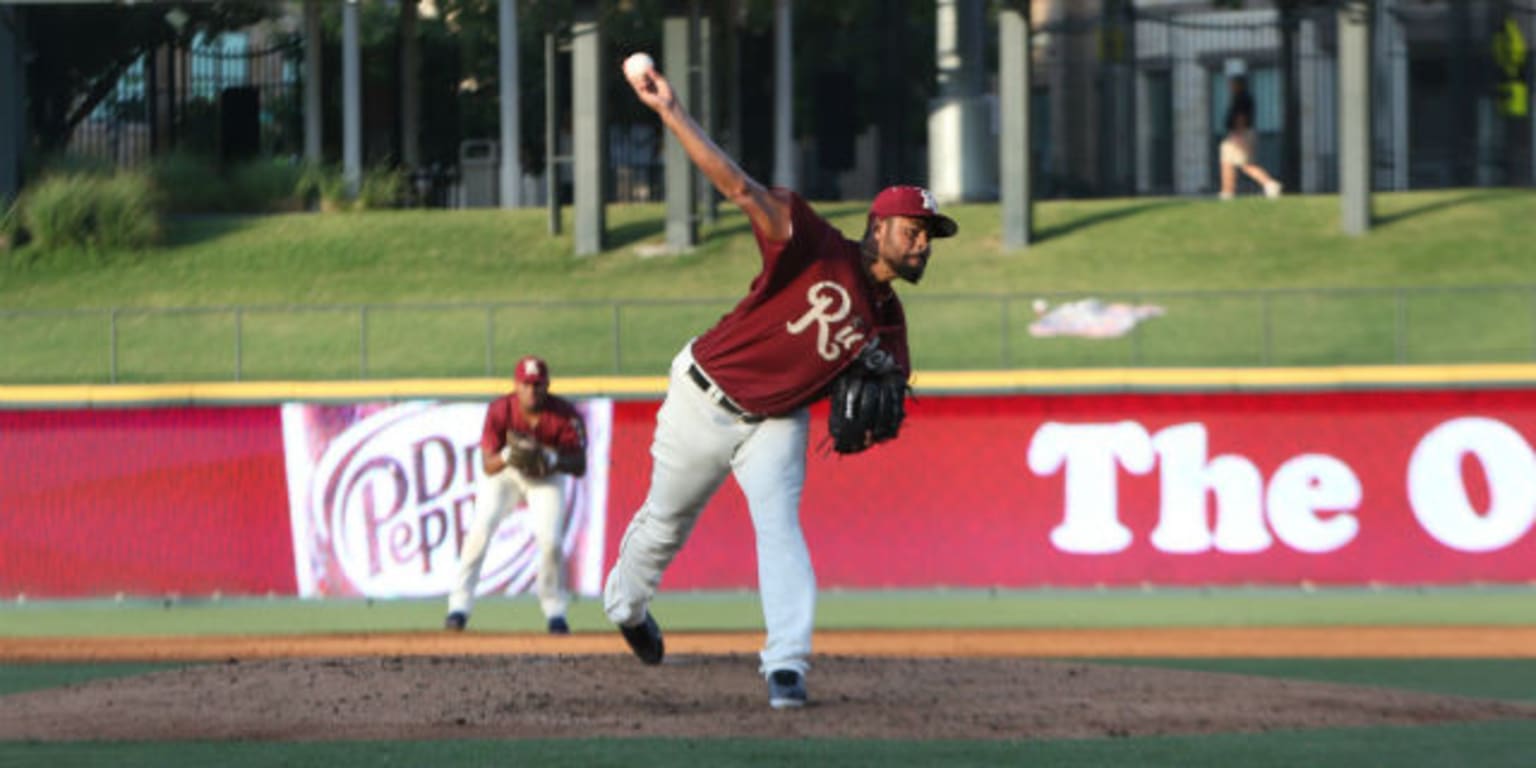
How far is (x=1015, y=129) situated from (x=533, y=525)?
1342 cm

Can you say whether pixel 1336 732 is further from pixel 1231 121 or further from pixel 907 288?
pixel 1231 121

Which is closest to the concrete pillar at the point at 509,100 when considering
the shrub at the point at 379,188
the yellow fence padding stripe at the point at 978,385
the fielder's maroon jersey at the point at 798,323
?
the shrub at the point at 379,188

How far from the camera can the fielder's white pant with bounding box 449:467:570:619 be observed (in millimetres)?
13742

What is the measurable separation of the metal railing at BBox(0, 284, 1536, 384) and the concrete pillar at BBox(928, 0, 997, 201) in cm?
734

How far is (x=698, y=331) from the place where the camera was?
2136cm

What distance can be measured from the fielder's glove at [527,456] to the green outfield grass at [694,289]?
642 centimetres

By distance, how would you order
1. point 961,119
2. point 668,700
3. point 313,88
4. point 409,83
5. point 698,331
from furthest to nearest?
point 409,83 → point 313,88 → point 961,119 → point 698,331 → point 668,700

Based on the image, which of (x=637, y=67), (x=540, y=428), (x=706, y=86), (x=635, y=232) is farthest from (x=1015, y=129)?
(x=637, y=67)

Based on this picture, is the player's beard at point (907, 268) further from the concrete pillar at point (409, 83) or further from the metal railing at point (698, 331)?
the concrete pillar at point (409, 83)

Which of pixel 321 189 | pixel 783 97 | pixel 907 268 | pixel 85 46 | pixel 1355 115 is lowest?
pixel 907 268

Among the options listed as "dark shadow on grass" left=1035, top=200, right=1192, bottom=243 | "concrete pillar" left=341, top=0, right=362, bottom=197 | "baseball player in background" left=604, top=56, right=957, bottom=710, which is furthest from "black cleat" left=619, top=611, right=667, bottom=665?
"concrete pillar" left=341, top=0, right=362, bottom=197

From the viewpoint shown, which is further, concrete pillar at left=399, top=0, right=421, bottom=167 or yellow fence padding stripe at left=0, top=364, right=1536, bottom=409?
concrete pillar at left=399, top=0, right=421, bottom=167

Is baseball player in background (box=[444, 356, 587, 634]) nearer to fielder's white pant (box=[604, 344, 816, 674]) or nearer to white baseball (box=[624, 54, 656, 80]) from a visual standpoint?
fielder's white pant (box=[604, 344, 816, 674])

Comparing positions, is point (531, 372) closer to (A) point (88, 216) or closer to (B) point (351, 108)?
(A) point (88, 216)
